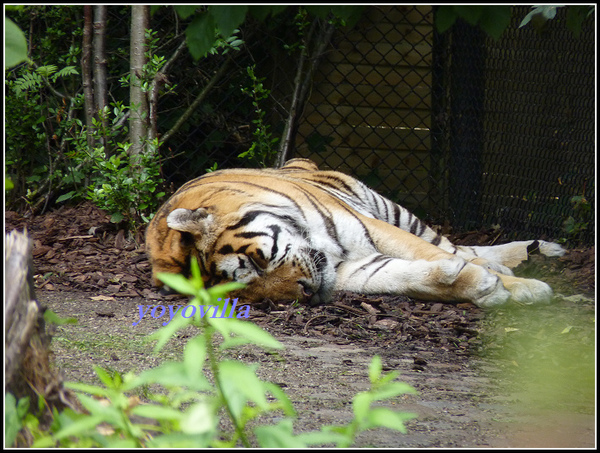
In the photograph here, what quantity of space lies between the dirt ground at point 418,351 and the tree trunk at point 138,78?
1.03 m

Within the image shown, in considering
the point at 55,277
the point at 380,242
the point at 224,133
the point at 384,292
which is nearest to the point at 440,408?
the point at 384,292

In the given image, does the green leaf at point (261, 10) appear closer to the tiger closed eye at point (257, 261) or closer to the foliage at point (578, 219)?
the tiger closed eye at point (257, 261)

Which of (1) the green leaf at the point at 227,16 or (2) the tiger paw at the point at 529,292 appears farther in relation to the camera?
(2) the tiger paw at the point at 529,292

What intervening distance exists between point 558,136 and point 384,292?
5.78 feet

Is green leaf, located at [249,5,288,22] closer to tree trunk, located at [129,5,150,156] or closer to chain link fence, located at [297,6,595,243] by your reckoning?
chain link fence, located at [297,6,595,243]

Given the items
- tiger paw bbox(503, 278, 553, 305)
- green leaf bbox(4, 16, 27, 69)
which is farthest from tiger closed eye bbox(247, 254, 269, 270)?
green leaf bbox(4, 16, 27, 69)

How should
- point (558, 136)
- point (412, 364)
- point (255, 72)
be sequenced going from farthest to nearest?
1. point (255, 72)
2. point (558, 136)
3. point (412, 364)

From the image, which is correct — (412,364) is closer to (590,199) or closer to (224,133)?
(590,199)

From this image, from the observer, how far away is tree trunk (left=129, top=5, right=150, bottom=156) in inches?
196

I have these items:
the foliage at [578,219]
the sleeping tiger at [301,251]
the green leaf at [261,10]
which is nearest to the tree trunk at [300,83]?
the sleeping tiger at [301,251]

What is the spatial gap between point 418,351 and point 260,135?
120 inches

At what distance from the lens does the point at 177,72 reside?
5977 mm

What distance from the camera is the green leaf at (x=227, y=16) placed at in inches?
67.8

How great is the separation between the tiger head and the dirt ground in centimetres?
15
